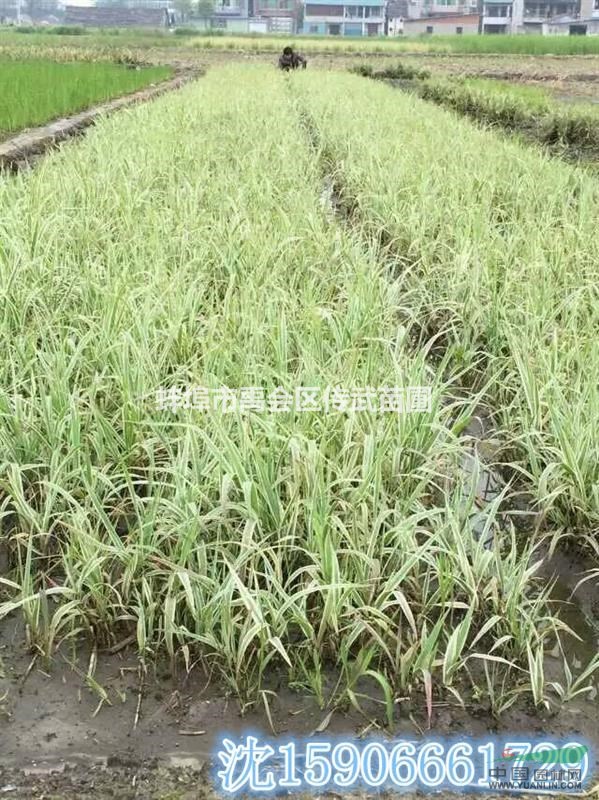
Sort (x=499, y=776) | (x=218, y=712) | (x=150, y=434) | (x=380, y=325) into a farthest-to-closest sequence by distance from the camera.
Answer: (x=380, y=325), (x=150, y=434), (x=218, y=712), (x=499, y=776)

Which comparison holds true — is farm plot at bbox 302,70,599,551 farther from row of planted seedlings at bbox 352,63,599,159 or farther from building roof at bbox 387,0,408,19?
building roof at bbox 387,0,408,19

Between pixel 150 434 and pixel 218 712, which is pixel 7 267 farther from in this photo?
pixel 218 712

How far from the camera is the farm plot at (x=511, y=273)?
2139mm

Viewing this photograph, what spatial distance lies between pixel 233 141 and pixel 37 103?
3.47 m

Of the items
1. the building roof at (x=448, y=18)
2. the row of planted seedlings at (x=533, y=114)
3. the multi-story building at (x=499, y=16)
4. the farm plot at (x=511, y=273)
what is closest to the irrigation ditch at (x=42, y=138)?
the farm plot at (x=511, y=273)

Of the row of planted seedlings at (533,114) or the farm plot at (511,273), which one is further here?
the row of planted seedlings at (533,114)

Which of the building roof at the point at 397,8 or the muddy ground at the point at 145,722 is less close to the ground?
the building roof at the point at 397,8

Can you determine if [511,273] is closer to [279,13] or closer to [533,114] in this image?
[533,114]

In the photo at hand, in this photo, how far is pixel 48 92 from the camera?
9.70 m

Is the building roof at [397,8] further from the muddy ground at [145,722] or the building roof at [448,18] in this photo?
the muddy ground at [145,722]

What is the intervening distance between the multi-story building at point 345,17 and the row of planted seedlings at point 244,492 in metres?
70.4

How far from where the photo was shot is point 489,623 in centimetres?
161

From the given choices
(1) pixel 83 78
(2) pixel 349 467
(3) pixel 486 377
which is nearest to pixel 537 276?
(3) pixel 486 377

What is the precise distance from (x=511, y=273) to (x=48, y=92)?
8.19m
